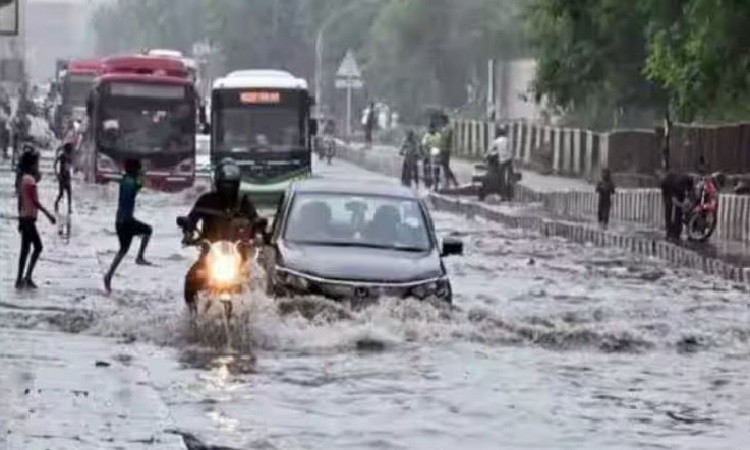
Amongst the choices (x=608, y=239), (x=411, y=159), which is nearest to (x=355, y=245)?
(x=608, y=239)

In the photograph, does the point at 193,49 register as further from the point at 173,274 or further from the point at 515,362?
the point at 515,362

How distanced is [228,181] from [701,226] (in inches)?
659

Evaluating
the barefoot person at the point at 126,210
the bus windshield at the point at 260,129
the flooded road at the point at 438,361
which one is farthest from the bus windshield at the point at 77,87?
the barefoot person at the point at 126,210

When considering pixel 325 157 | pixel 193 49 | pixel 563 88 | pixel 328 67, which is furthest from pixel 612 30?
pixel 193 49

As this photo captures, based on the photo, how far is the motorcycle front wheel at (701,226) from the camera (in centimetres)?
3431

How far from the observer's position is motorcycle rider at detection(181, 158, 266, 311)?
738 inches

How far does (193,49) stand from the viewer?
427 ft

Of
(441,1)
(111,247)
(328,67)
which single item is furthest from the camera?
(328,67)

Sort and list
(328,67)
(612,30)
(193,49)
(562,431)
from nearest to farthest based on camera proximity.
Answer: (562,431)
(612,30)
(328,67)
(193,49)

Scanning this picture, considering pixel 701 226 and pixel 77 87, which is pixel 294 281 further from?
pixel 77 87

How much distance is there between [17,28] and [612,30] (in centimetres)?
2987

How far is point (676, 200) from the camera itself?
114ft

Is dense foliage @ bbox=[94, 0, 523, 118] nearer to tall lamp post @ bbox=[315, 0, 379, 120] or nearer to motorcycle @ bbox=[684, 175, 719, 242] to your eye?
tall lamp post @ bbox=[315, 0, 379, 120]

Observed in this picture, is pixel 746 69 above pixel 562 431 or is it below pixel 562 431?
above
